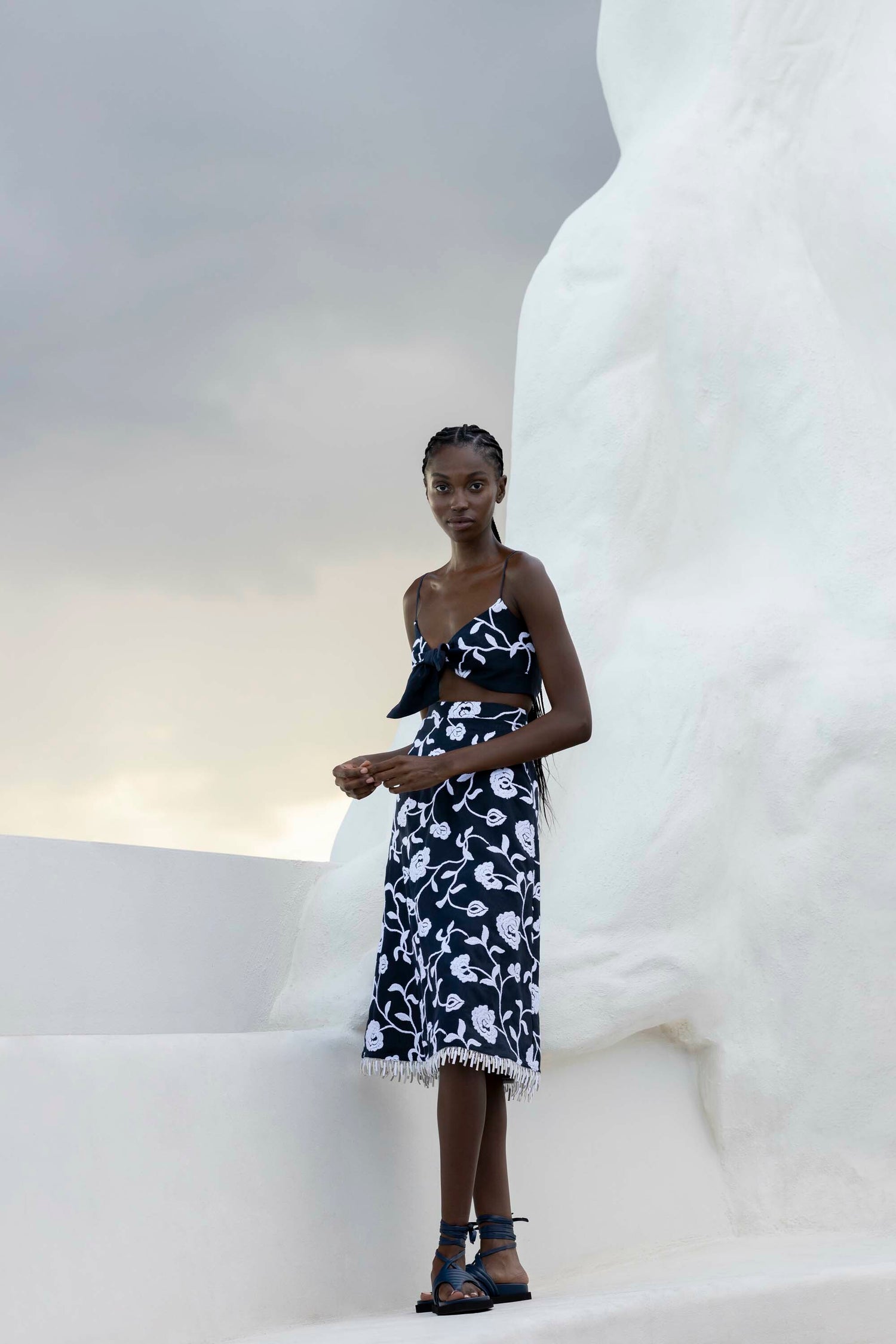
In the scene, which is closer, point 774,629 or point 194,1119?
point 194,1119

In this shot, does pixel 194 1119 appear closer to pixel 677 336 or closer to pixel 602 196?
pixel 677 336

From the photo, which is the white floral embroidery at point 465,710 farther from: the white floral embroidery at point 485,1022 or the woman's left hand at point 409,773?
the white floral embroidery at point 485,1022

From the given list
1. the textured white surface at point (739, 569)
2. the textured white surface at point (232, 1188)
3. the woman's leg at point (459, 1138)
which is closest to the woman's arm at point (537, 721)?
the woman's leg at point (459, 1138)

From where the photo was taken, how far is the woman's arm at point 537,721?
2416 millimetres

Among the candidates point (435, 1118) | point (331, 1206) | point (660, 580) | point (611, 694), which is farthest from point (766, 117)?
point (331, 1206)

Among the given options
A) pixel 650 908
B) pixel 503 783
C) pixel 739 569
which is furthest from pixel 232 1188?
pixel 739 569

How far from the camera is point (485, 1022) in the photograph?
7.88 ft

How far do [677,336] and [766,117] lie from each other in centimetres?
88

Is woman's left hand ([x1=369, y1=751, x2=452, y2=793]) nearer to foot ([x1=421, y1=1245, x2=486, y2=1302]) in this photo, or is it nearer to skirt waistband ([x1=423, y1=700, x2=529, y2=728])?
skirt waistband ([x1=423, y1=700, x2=529, y2=728])

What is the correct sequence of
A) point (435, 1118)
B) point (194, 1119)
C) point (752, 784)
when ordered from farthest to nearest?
point (752, 784) < point (435, 1118) < point (194, 1119)

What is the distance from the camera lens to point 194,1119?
2.51m

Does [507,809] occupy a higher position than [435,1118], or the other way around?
[507,809]

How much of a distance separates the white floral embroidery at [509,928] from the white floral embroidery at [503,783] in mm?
205

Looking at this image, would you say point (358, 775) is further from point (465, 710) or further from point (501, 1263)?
point (501, 1263)
